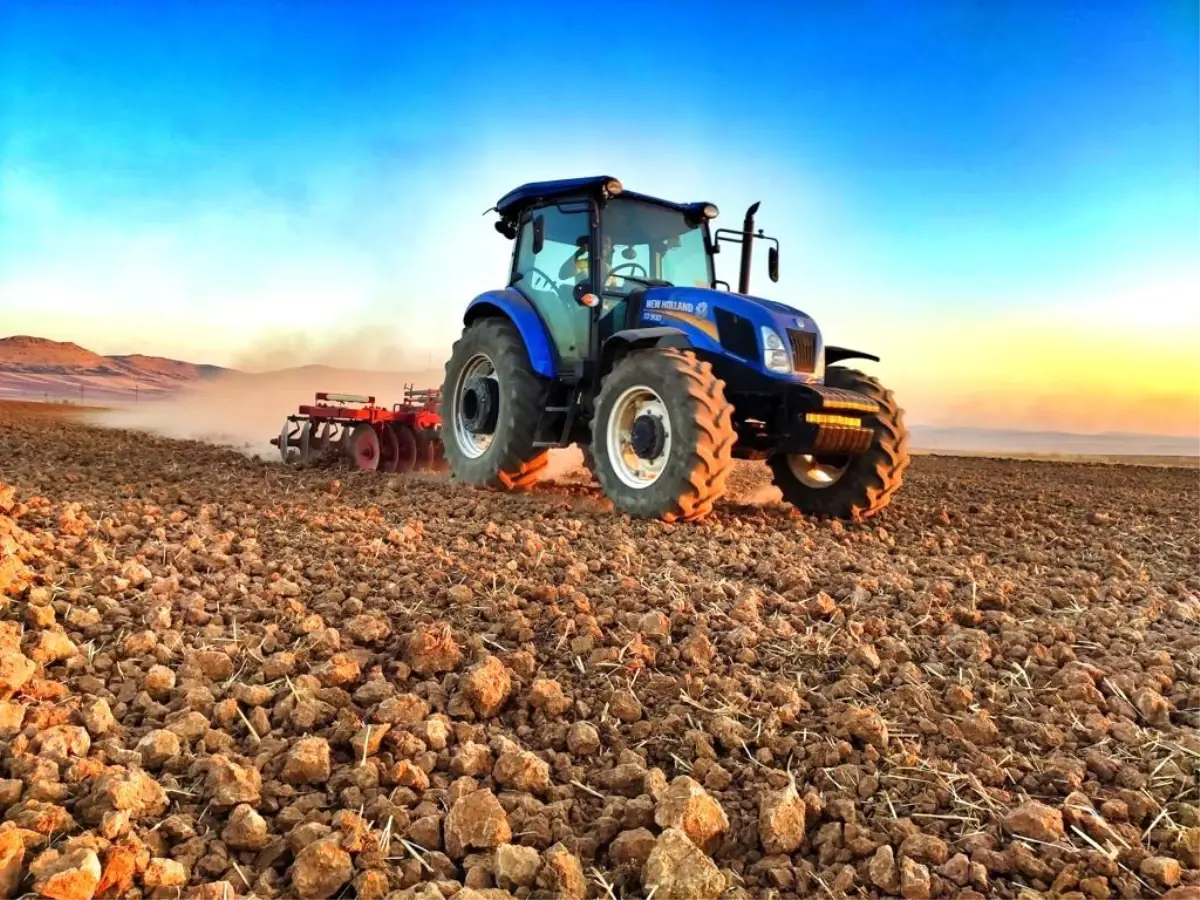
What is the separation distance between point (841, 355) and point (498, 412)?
3218 millimetres

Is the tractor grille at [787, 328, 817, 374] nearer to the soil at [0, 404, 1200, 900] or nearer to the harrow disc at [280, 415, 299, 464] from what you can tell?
the soil at [0, 404, 1200, 900]

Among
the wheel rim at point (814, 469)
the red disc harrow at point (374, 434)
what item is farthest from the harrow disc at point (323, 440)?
the wheel rim at point (814, 469)

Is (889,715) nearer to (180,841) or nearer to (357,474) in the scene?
(180,841)

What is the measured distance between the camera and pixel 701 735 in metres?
2.55

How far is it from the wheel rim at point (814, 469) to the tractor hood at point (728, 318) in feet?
3.46

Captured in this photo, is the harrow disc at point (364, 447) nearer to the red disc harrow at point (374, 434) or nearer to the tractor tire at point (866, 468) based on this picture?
the red disc harrow at point (374, 434)

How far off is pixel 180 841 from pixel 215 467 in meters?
7.69

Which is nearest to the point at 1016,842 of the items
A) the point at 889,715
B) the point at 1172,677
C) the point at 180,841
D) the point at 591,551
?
the point at 889,715

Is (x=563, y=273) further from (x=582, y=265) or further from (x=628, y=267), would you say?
(x=628, y=267)

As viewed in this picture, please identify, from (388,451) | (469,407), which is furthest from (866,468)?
(388,451)

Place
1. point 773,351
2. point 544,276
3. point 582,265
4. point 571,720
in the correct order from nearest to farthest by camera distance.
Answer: point 571,720 → point 773,351 → point 582,265 → point 544,276

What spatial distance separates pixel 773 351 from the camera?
22.0 ft

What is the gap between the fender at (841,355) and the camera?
24.8ft

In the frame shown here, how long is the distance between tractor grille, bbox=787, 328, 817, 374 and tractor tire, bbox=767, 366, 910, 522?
1.69ft
